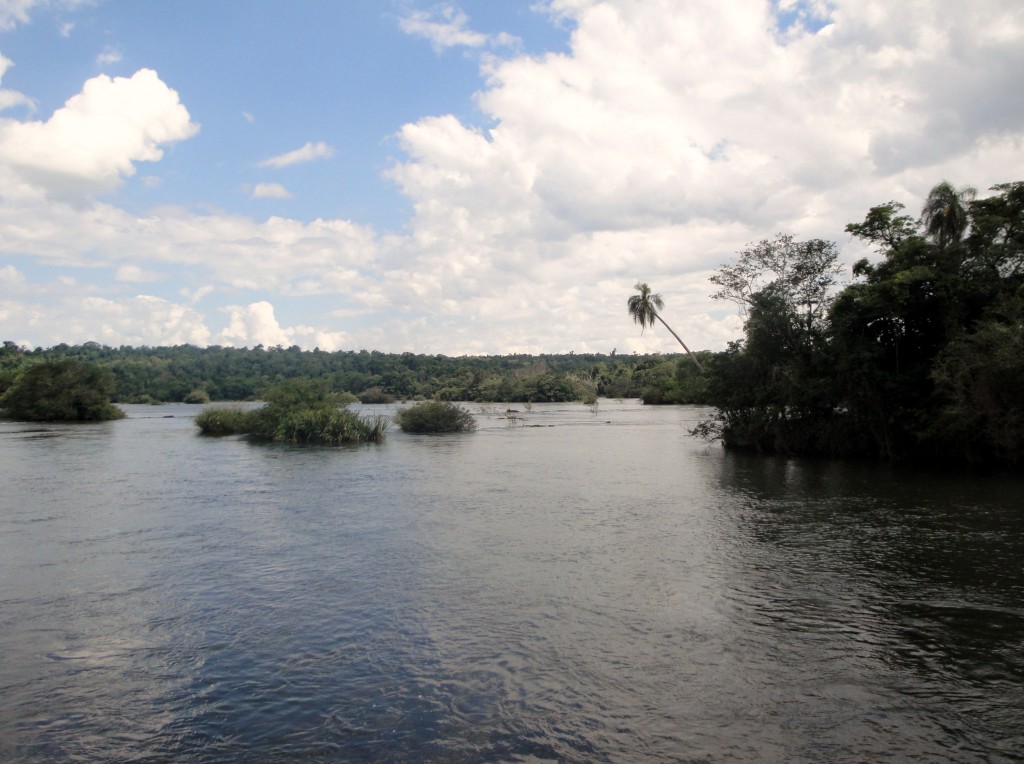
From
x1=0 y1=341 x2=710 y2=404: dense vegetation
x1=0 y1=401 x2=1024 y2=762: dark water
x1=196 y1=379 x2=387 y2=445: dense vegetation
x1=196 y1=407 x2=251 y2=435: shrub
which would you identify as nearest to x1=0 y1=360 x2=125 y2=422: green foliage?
x1=196 y1=407 x2=251 y2=435: shrub

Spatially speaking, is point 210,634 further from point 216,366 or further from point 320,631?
point 216,366

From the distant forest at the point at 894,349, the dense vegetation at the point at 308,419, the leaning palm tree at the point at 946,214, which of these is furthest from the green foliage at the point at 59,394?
the leaning palm tree at the point at 946,214

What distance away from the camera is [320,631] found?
9.70 metres

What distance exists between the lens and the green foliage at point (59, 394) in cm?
6575

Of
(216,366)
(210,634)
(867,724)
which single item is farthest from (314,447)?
(216,366)

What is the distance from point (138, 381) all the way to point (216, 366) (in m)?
17.0

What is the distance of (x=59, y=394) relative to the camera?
65.8m

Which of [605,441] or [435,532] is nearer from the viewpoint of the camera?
[435,532]

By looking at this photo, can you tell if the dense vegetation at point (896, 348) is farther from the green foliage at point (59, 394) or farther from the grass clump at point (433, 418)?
the green foliage at point (59, 394)

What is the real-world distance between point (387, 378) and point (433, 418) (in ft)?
258

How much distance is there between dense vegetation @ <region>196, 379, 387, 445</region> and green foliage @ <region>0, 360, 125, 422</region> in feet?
81.8

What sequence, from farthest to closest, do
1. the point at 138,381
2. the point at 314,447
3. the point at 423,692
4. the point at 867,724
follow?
the point at 138,381
the point at 314,447
the point at 423,692
the point at 867,724

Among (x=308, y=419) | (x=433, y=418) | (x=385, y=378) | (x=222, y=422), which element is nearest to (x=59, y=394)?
(x=222, y=422)

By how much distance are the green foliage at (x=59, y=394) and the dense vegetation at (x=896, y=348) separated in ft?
197
